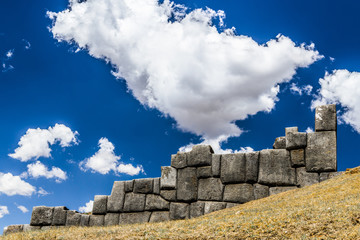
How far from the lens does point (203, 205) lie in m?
11.0

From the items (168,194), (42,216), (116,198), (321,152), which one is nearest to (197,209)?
(168,194)

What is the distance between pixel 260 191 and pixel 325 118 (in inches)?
118

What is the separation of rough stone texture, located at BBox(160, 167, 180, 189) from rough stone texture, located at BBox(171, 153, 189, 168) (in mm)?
188

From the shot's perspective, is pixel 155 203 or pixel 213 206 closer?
pixel 213 206

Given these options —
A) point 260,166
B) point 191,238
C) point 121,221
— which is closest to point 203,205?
point 260,166

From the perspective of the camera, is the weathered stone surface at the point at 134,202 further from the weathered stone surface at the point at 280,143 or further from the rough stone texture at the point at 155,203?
the weathered stone surface at the point at 280,143

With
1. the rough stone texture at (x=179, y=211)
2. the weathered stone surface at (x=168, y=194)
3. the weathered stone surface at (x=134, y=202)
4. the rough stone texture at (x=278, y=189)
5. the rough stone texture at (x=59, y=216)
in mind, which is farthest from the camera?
the rough stone texture at (x=59, y=216)

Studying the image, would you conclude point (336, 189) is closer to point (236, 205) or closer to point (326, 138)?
point (326, 138)

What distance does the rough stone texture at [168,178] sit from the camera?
38.5 ft

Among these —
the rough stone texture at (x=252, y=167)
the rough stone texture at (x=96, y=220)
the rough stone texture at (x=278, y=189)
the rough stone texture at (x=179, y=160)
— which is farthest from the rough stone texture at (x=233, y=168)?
the rough stone texture at (x=96, y=220)

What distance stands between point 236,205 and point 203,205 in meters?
1.09

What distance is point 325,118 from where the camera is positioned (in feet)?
34.3

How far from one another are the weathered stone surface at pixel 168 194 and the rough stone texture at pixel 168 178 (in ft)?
0.47

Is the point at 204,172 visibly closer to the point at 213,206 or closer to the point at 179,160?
the point at 179,160
